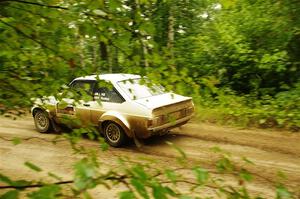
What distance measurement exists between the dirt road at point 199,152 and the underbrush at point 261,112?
1.95ft

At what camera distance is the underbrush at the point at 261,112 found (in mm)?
9969

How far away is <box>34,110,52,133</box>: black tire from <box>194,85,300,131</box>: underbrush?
4470 millimetres

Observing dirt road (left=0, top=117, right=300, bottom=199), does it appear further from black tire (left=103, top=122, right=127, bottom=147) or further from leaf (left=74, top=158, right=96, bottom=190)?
leaf (left=74, top=158, right=96, bottom=190)

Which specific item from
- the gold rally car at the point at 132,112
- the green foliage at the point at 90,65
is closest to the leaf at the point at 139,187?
the green foliage at the point at 90,65

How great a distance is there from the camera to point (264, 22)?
40.7ft

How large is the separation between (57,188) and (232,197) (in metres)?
0.78

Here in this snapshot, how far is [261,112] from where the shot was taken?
10.5 metres

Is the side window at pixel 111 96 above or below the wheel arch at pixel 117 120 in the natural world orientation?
above

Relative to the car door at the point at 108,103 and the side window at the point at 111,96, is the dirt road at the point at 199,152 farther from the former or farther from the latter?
the side window at the point at 111,96

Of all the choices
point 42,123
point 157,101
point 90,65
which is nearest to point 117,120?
point 157,101

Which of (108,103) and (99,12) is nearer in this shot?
(99,12)

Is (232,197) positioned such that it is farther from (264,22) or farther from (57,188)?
(264,22)

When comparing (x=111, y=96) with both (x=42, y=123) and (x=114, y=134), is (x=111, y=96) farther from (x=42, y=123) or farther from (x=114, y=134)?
(x=42, y=123)

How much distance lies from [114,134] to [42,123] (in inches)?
120
